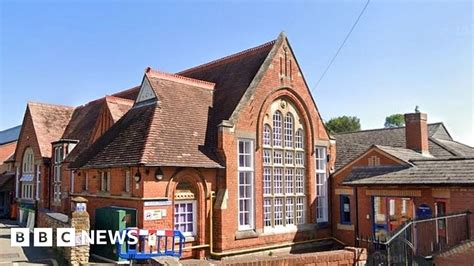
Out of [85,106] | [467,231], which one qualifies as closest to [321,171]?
[467,231]

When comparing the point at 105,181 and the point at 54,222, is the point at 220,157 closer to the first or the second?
the point at 105,181

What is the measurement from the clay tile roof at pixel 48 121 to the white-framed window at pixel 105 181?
11.8 metres

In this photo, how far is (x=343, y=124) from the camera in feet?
249

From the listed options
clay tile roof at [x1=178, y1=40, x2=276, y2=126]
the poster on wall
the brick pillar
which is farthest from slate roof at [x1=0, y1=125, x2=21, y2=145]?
the poster on wall

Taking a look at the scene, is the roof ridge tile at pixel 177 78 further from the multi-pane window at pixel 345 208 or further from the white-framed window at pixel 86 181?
the multi-pane window at pixel 345 208

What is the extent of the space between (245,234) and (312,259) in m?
9.66

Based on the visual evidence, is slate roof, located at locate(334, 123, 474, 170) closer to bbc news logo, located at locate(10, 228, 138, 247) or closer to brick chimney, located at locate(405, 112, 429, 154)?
brick chimney, located at locate(405, 112, 429, 154)

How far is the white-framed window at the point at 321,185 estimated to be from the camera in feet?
73.7

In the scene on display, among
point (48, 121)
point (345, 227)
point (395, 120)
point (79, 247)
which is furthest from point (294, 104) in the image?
point (395, 120)

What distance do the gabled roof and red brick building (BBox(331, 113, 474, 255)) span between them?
309 inches

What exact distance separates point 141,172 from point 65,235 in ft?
12.0

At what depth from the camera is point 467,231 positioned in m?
13.9

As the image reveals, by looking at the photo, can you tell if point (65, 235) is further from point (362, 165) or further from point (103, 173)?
point (362, 165)

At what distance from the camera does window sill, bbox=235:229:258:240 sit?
58.7 ft
